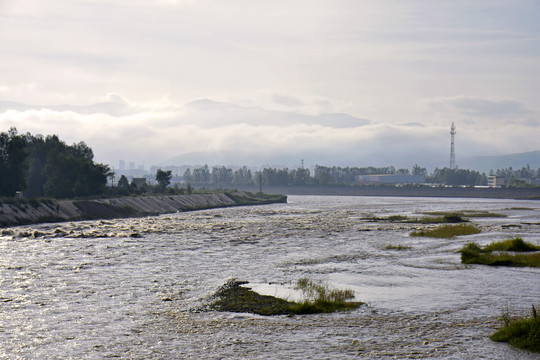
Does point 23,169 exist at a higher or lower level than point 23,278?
higher

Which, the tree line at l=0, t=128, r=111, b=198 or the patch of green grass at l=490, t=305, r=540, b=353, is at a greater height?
the tree line at l=0, t=128, r=111, b=198

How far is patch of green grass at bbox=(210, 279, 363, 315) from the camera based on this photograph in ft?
81.0

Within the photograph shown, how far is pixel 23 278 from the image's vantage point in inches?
1280

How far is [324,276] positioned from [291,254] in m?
11.8

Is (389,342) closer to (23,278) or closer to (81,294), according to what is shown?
(81,294)

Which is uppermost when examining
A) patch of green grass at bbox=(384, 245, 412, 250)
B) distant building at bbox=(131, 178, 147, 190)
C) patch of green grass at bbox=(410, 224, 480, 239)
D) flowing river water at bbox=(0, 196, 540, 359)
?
distant building at bbox=(131, 178, 147, 190)

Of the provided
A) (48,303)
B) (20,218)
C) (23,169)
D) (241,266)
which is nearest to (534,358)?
(48,303)

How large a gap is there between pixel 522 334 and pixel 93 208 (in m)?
90.2

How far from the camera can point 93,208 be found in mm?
101125

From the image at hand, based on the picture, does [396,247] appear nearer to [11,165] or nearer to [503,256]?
[503,256]

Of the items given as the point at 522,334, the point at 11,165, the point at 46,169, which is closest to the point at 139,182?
the point at 46,169

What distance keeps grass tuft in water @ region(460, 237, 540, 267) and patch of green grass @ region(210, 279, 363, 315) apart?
14.8 meters

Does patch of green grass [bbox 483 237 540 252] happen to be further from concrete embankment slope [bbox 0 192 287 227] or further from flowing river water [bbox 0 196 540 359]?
concrete embankment slope [bbox 0 192 287 227]

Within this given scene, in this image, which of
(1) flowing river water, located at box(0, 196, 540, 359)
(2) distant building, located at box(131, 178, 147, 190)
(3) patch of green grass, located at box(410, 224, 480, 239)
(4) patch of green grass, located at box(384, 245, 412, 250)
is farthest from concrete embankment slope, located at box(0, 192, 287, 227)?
(3) patch of green grass, located at box(410, 224, 480, 239)
